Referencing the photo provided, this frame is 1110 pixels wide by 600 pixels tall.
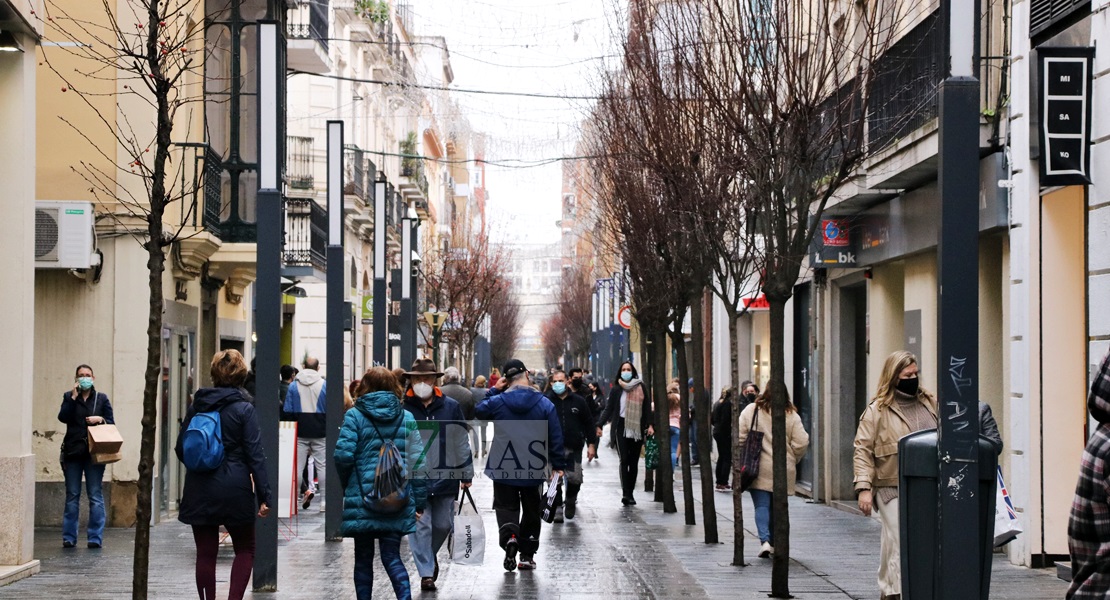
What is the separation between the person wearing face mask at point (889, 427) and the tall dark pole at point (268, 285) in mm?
4661

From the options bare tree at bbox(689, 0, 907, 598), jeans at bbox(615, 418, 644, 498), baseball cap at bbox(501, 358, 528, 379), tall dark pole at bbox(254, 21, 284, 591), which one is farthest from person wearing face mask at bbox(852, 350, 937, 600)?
jeans at bbox(615, 418, 644, 498)

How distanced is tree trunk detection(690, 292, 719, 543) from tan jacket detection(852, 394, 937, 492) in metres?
6.04

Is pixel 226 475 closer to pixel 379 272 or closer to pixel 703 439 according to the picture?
pixel 703 439

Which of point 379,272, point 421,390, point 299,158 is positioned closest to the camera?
point 421,390

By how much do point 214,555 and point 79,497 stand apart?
664 cm

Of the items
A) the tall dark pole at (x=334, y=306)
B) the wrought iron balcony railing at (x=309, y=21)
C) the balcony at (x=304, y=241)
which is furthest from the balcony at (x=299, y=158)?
the tall dark pole at (x=334, y=306)

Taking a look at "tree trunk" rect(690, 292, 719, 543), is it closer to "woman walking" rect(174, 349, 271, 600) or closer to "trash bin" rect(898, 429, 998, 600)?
"woman walking" rect(174, 349, 271, 600)

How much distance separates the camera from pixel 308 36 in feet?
98.9

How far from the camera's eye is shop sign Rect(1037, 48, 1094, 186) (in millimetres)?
13008

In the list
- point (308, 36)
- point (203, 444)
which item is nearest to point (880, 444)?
point (203, 444)

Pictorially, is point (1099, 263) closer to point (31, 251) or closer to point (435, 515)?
point (435, 515)

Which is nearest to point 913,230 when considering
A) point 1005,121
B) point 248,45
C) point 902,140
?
point 902,140

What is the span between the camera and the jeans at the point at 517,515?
14.3m

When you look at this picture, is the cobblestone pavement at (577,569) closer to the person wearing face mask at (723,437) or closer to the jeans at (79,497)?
the jeans at (79,497)
